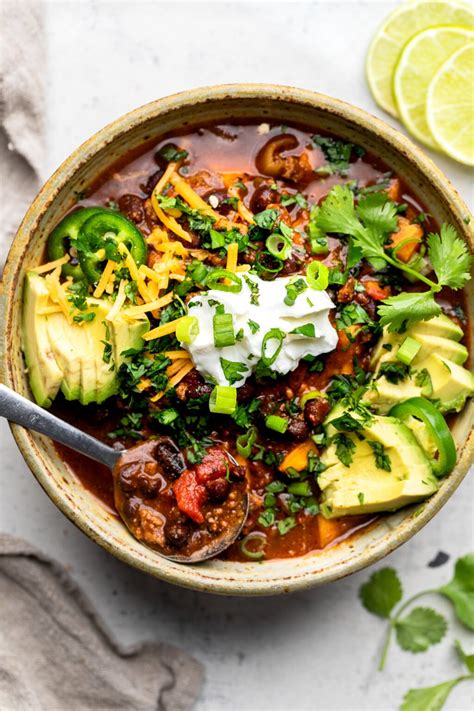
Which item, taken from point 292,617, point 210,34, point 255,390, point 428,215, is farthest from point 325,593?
point 210,34

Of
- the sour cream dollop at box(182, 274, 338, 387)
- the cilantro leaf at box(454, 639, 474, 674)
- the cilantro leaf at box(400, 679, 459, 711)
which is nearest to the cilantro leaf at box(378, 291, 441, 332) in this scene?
the sour cream dollop at box(182, 274, 338, 387)

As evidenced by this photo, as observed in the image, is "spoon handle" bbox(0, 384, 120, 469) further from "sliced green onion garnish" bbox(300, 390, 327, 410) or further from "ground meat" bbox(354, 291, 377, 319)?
"ground meat" bbox(354, 291, 377, 319)

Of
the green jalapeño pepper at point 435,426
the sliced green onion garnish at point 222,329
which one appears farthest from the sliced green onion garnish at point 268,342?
the green jalapeño pepper at point 435,426

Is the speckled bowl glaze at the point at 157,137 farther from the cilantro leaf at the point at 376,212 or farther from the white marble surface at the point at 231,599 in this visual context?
the white marble surface at the point at 231,599

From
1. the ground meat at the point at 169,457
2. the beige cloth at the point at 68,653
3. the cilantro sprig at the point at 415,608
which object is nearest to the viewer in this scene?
the ground meat at the point at 169,457

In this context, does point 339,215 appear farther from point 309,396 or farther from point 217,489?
point 217,489

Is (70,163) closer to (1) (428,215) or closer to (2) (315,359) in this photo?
(2) (315,359)
